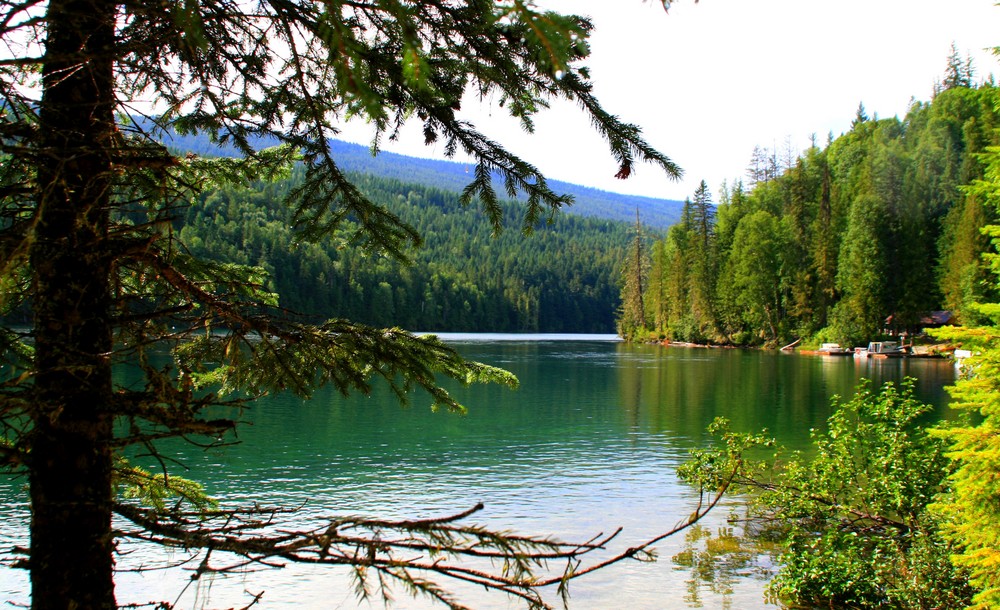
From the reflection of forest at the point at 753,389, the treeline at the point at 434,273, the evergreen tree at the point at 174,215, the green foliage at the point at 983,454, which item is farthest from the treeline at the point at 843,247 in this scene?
the evergreen tree at the point at 174,215

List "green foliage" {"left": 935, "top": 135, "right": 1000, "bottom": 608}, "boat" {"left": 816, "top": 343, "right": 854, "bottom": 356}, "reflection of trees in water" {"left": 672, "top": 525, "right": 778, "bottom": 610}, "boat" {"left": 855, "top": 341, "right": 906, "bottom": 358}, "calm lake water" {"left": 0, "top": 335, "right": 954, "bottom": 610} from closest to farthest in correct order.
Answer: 1. "green foliage" {"left": 935, "top": 135, "right": 1000, "bottom": 608}
2. "reflection of trees in water" {"left": 672, "top": 525, "right": 778, "bottom": 610}
3. "calm lake water" {"left": 0, "top": 335, "right": 954, "bottom": 610}
4. "boat" {"left": 855, "top": 341, "right": 906, "bottom": 358}
5. "boat" {"left": 816, "top": 343, "right": 854, "bottom": 356}

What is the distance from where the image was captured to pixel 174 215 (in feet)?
9.75

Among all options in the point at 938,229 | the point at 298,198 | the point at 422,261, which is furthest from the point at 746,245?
the point at 422,261

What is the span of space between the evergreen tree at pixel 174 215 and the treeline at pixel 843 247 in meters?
50.1

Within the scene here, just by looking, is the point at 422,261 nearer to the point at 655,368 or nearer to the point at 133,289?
the point at 655,368

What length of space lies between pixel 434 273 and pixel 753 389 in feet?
330

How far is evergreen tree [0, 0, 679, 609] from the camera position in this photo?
7.84 feet

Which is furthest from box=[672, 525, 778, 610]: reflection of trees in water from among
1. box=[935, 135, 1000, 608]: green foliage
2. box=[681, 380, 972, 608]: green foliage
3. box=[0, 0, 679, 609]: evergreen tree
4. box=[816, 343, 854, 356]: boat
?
box=[816, 343, 854, 356]: boat

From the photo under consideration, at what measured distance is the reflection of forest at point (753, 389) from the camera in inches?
918

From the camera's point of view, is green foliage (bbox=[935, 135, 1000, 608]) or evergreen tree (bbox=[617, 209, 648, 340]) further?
evergreen tree (bbox=[617, 209, 648, 340])

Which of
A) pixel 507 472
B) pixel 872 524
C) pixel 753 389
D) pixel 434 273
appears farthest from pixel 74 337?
pixel 434 273

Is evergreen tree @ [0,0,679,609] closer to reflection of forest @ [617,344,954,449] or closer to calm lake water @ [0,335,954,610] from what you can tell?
calm lake water @ [0,335,954,610]

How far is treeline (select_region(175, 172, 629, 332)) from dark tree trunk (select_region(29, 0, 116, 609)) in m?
57.8

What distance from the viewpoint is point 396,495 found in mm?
14383
